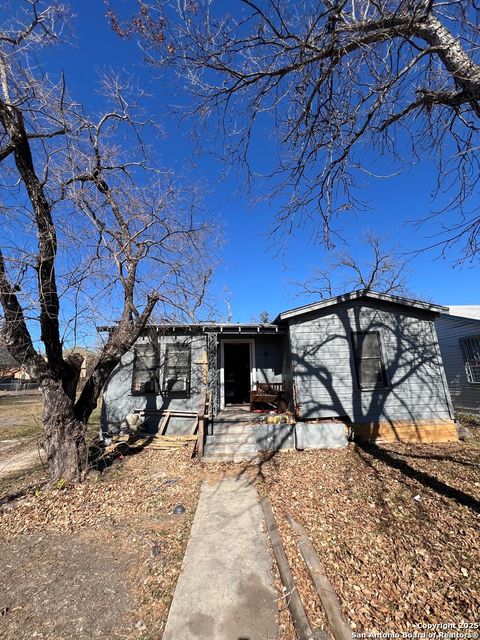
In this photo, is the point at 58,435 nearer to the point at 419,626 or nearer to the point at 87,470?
the point at 87,470

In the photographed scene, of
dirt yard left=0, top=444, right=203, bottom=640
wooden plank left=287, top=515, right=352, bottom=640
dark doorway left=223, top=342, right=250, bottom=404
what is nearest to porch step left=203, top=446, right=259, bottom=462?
dirt yard left=0, top=444, right=203, bottom=640

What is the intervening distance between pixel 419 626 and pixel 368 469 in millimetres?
3713

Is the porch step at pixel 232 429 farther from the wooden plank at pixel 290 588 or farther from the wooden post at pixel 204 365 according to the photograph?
the wooden plank at pixel 290 588

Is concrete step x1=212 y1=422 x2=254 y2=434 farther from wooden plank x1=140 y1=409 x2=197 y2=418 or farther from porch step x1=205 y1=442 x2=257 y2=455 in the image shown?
wooden plank x1=140 y1=409 x2=197 y2=418

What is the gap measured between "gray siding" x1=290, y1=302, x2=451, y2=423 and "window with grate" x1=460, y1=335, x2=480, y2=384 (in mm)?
3721

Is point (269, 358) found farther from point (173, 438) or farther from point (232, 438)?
point (173, 438)

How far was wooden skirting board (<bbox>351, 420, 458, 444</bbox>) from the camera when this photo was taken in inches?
314

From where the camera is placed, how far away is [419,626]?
2.40 metres

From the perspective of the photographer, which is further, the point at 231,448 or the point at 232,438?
the point at 232,438

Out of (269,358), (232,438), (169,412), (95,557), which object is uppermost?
(269,358)

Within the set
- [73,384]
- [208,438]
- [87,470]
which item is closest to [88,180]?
[73,384]

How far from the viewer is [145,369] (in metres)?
9.12

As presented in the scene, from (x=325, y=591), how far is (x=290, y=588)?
33 cm

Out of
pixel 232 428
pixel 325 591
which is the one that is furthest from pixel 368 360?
pixel 325 591
